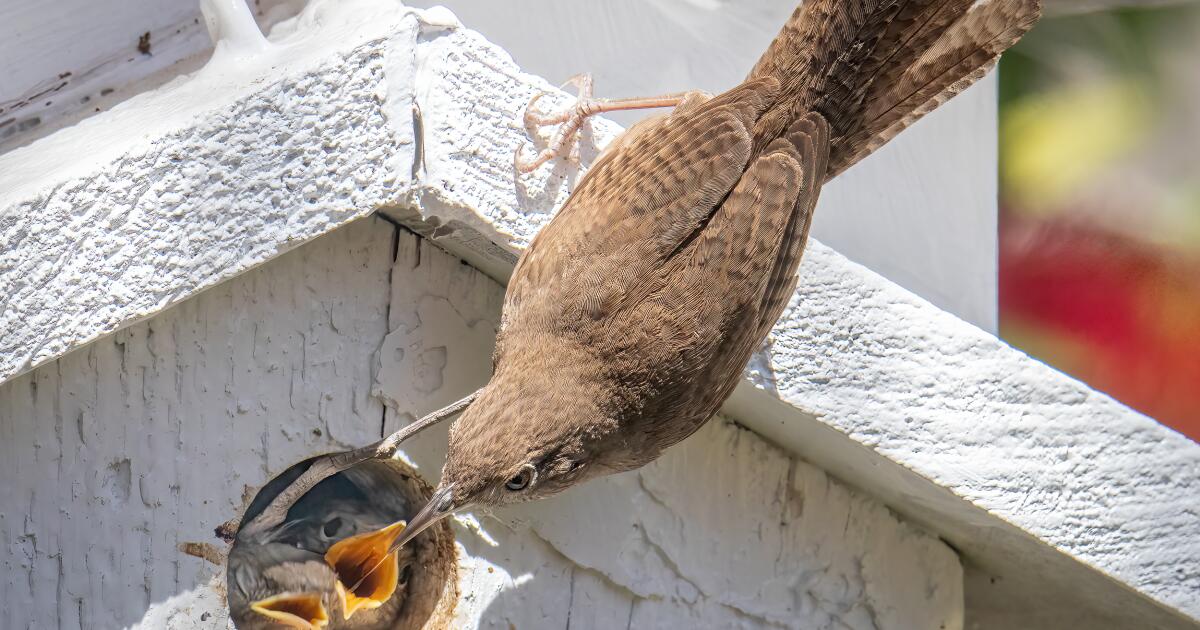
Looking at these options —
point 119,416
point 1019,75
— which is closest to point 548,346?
point 119,416

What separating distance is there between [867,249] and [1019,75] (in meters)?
1.12

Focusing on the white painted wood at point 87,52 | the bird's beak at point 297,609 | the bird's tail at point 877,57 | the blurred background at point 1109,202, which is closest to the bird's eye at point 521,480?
the bird's beak at point 297,609

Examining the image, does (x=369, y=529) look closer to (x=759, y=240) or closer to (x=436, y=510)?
(x=436, y=510)

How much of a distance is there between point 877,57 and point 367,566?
105 cm

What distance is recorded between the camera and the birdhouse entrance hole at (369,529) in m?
1.87

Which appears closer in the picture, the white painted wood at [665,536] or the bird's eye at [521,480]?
the bird's eye at [521,480]

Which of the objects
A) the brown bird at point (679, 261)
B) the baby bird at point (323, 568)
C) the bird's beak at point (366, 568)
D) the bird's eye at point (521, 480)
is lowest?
the baby bird at point (323, 568)

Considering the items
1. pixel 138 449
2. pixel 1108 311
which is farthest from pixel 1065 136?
pixel 138 449

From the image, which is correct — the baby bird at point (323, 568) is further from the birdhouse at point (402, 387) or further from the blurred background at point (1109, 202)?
the blurred background at point (1109, 202)

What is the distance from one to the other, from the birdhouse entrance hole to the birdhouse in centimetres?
2

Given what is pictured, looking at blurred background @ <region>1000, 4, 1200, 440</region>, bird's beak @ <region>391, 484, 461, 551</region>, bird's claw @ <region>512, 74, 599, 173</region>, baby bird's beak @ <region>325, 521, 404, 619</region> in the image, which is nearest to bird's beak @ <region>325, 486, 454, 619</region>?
baby bird's beak @ <region>325, 521, 404, 619</region>

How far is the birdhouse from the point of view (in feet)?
5.16

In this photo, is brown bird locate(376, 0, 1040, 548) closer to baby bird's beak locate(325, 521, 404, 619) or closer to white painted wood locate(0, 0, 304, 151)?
baby bird's beak locate(325, 521, 404, 619)

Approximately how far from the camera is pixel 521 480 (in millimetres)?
1552
